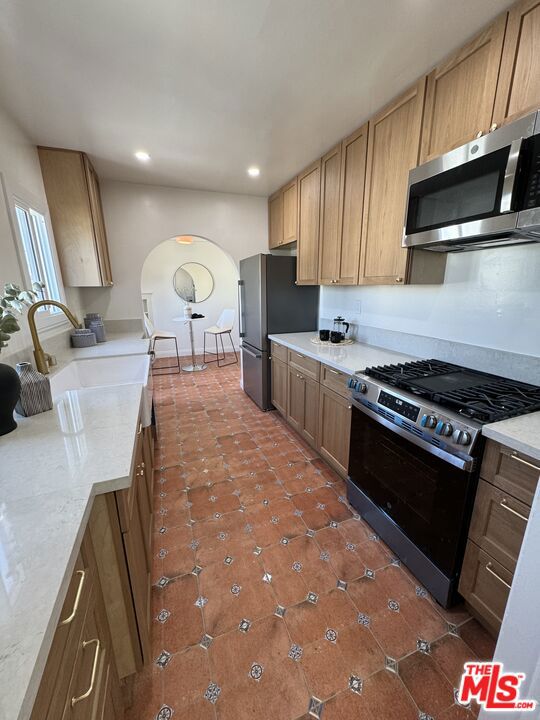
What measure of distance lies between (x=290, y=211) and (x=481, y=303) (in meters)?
2.24

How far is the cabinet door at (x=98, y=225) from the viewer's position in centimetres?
267

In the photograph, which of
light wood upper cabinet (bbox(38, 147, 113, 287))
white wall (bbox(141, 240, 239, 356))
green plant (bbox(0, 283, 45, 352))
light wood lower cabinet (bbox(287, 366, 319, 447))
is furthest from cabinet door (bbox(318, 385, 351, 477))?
white wall (bbox(141, 240, 239, 356))

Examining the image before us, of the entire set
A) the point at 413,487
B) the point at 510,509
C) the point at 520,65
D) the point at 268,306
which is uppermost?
the point at 520,65

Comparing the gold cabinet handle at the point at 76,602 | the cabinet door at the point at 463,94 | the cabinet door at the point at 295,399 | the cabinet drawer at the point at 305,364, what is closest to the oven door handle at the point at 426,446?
the cabinet drawer at the point at 305,364

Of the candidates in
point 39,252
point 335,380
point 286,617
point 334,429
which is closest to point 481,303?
point 335,380

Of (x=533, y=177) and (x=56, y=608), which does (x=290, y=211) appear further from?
(x=56, y=608)

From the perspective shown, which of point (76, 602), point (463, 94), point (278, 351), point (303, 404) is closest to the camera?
point (76, 602)

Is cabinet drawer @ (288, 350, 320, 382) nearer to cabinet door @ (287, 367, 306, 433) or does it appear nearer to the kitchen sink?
cabinet door @ (287, 367, 306, 433)

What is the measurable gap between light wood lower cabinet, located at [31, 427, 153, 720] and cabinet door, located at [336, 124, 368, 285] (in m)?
2.03

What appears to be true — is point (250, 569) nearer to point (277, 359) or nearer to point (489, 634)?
point (489, 634)

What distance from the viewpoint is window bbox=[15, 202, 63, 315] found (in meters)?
2.12

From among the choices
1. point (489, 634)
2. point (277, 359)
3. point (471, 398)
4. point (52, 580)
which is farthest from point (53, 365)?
point (489, 634)

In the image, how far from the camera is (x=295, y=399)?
280cm

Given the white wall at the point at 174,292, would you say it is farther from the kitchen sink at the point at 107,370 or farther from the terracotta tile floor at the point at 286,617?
the terracotta tile floor at the point at 286,617
